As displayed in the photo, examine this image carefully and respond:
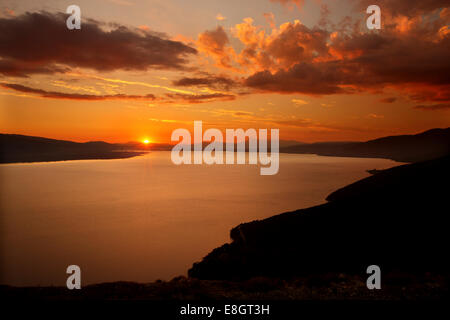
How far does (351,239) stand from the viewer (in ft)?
83.8

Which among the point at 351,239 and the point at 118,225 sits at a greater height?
the point at 351,239

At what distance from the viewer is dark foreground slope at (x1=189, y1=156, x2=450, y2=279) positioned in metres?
21.0

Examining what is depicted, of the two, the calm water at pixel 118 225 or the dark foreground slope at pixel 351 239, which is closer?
the dark foreground slope at pixel 351 239

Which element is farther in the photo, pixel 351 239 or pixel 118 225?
pixel 118 225

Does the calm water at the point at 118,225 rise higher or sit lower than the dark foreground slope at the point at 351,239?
lower

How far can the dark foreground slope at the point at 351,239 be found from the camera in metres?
21.0

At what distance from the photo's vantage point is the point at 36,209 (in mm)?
56344

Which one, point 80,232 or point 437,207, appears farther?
point 80,232

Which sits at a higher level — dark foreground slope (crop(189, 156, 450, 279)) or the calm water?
dark foreground slope (crop(189, 156, 450, 279))

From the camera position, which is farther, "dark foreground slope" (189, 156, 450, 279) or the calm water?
the calm water

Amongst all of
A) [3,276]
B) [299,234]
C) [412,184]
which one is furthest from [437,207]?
[3,276]
